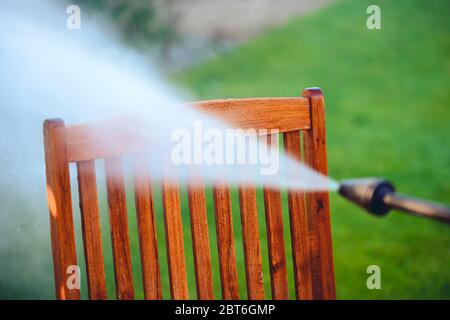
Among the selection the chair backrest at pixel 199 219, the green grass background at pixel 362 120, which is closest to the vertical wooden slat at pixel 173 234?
the chair backrest at pixel 199 219

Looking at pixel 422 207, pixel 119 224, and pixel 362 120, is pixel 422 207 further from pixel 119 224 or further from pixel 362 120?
pixel 362 120

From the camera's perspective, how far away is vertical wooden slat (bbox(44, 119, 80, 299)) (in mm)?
1173

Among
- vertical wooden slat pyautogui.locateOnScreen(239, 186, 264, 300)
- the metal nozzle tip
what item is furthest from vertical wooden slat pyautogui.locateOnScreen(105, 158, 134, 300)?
the metal nozzle tip

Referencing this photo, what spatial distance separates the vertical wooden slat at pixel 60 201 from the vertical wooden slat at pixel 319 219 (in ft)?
2.17

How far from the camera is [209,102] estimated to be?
4.46 ft

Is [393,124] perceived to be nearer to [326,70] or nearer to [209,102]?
[326,70]

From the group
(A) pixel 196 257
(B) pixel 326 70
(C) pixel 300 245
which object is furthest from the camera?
(B) pixel 326 70

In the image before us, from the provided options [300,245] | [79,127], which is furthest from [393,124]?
[79,127]

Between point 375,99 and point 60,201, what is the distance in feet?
15.5

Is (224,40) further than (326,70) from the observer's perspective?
Yes

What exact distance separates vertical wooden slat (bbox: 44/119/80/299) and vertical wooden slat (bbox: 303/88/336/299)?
660 millimetres

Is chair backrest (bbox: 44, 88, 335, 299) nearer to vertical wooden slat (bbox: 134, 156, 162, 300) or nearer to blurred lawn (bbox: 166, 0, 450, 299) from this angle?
vertical wooden slat (bbox: 134, 156, 162, 300)

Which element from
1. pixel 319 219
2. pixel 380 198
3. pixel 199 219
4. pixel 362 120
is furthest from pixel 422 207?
pixel 362 120
